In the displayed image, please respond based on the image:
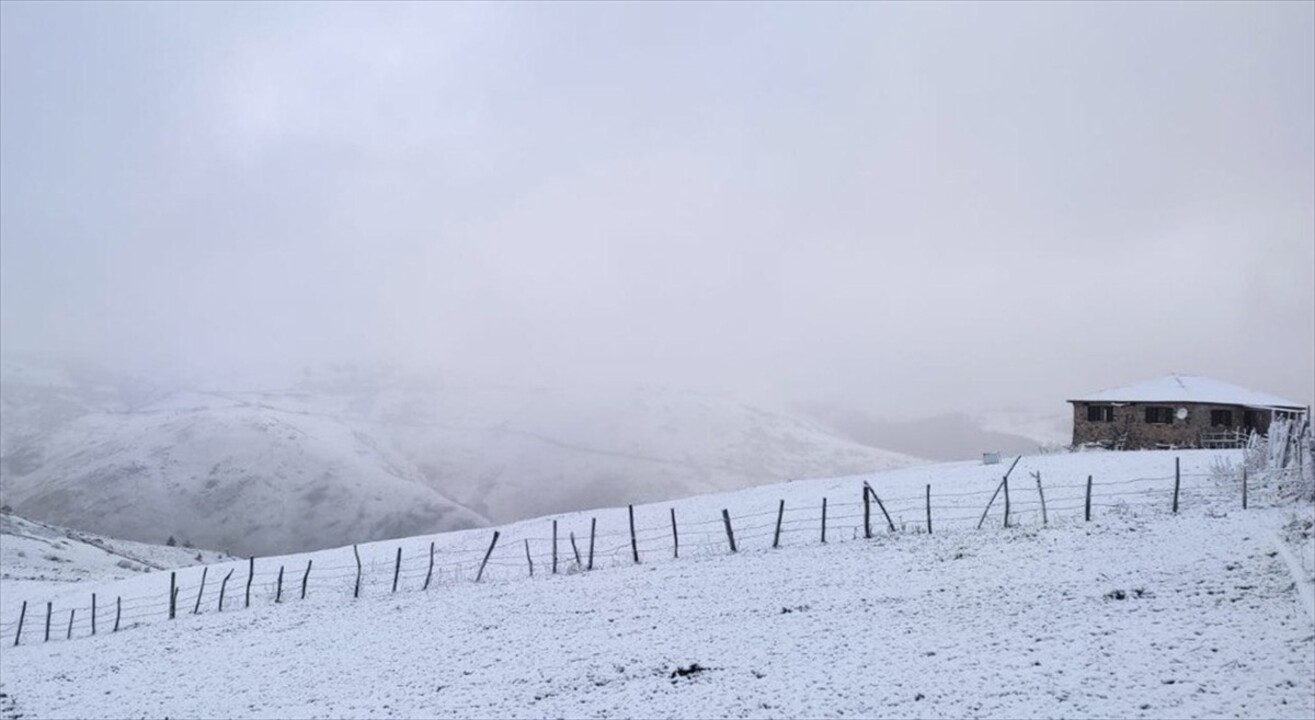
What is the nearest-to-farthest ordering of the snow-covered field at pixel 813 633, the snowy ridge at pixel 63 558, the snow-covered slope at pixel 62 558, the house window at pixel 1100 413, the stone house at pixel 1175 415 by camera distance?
the snow-covered field at pixel 813 633, the snow-covered slope at pixel 62 558, the snowy ridge at pixel 63 558, the stone house at pixel 1175 415, the house window at pixel 1100 413

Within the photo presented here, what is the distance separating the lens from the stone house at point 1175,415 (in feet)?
208

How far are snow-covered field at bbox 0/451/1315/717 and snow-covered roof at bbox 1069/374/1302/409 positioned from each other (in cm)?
2934

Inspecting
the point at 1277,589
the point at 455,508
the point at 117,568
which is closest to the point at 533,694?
the point at 1277,589

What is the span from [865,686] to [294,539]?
13654cm

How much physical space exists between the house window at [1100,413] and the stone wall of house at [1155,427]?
0.24 m

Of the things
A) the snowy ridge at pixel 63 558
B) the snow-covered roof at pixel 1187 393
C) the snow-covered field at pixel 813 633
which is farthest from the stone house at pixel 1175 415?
the snowy ridge at pixel 63 558

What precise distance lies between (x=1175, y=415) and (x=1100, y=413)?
5.26 m

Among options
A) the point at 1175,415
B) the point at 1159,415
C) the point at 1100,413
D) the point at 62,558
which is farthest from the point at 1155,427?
the point at 62,558

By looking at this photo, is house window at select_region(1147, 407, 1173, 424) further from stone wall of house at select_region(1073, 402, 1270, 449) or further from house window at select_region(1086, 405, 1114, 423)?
house window at select_region(1086, 405, 1114, 423)

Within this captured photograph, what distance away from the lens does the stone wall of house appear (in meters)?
63.6

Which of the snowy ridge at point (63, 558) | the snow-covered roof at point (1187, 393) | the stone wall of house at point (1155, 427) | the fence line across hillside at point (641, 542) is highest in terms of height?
the snow-covered roof at point (1187, 393)

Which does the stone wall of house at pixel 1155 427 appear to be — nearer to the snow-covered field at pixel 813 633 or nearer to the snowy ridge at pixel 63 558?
the snow-covered field at pixel 813 633

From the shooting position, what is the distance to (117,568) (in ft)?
245

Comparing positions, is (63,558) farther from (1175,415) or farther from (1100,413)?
(1175,415)
